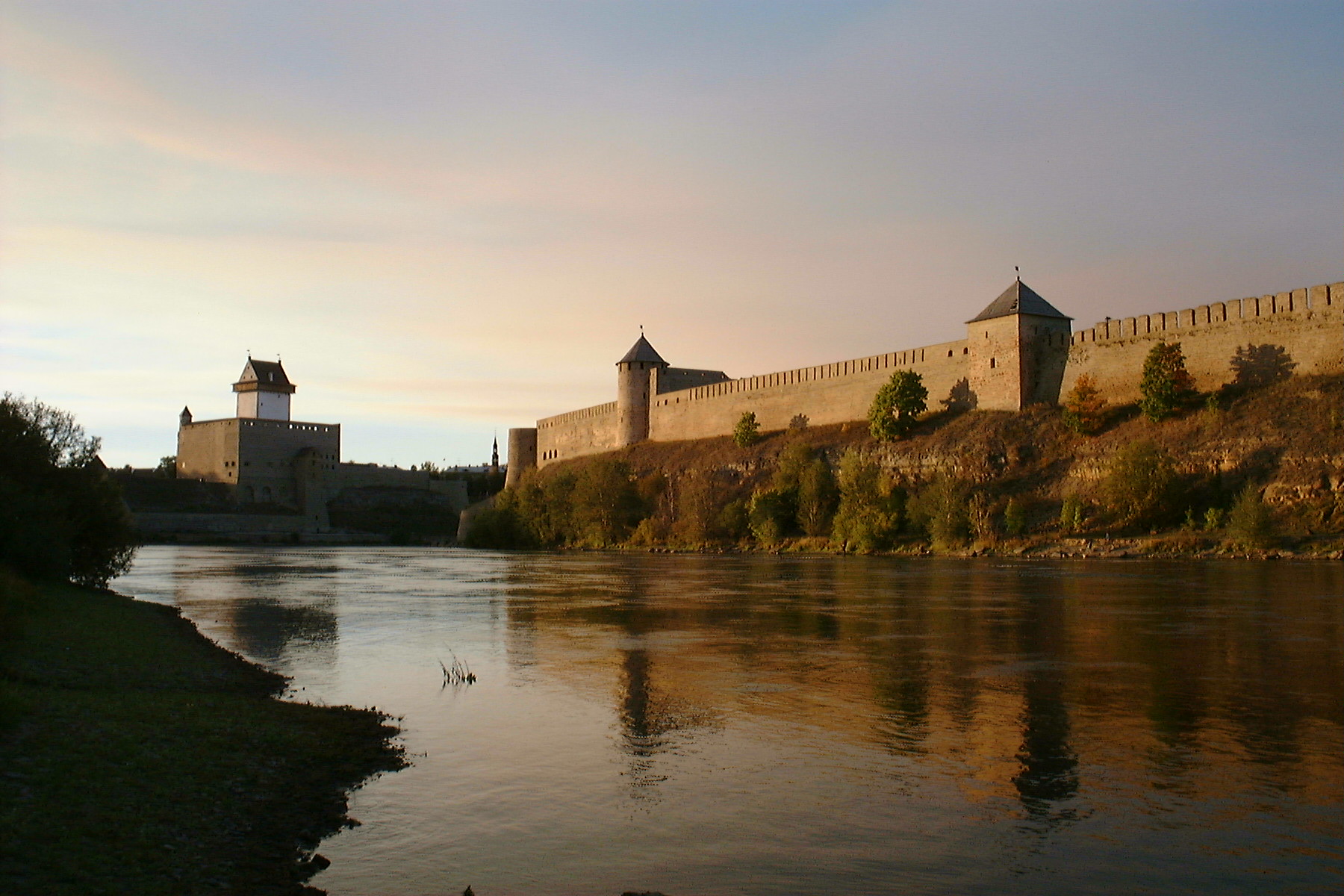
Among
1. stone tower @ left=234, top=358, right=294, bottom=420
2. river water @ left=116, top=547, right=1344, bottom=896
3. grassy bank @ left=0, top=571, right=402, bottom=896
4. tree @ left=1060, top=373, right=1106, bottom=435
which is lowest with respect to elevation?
river water @ left=116, top=547, right=1344, bottom=896

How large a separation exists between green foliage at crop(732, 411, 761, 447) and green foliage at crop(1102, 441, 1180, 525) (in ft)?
72.7

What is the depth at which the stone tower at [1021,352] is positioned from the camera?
40.6 meters

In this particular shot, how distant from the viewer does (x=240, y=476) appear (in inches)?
2963

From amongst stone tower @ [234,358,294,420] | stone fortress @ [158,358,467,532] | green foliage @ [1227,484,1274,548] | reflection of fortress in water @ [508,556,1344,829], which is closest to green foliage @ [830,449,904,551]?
green foliage @ [1227,484,1274,548]

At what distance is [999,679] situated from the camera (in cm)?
995

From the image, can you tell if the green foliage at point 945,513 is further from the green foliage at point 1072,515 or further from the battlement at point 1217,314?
the battlement at point 1217,314

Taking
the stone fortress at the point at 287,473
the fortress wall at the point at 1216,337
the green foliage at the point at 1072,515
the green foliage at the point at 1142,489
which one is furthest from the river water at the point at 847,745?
the stone fortress at the point at 287,473

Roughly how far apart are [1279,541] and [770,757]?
24.6 meters

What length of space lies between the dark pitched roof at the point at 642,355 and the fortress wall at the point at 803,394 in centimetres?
276

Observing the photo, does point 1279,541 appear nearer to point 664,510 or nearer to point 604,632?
point 604,632

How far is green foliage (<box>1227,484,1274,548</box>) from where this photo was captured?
26938mm

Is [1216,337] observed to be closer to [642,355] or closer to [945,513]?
[945,513]

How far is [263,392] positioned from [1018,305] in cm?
6142

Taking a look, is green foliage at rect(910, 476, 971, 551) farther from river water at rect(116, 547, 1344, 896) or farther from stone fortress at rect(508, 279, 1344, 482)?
river water at rect(116, 547, 1344, 896)
